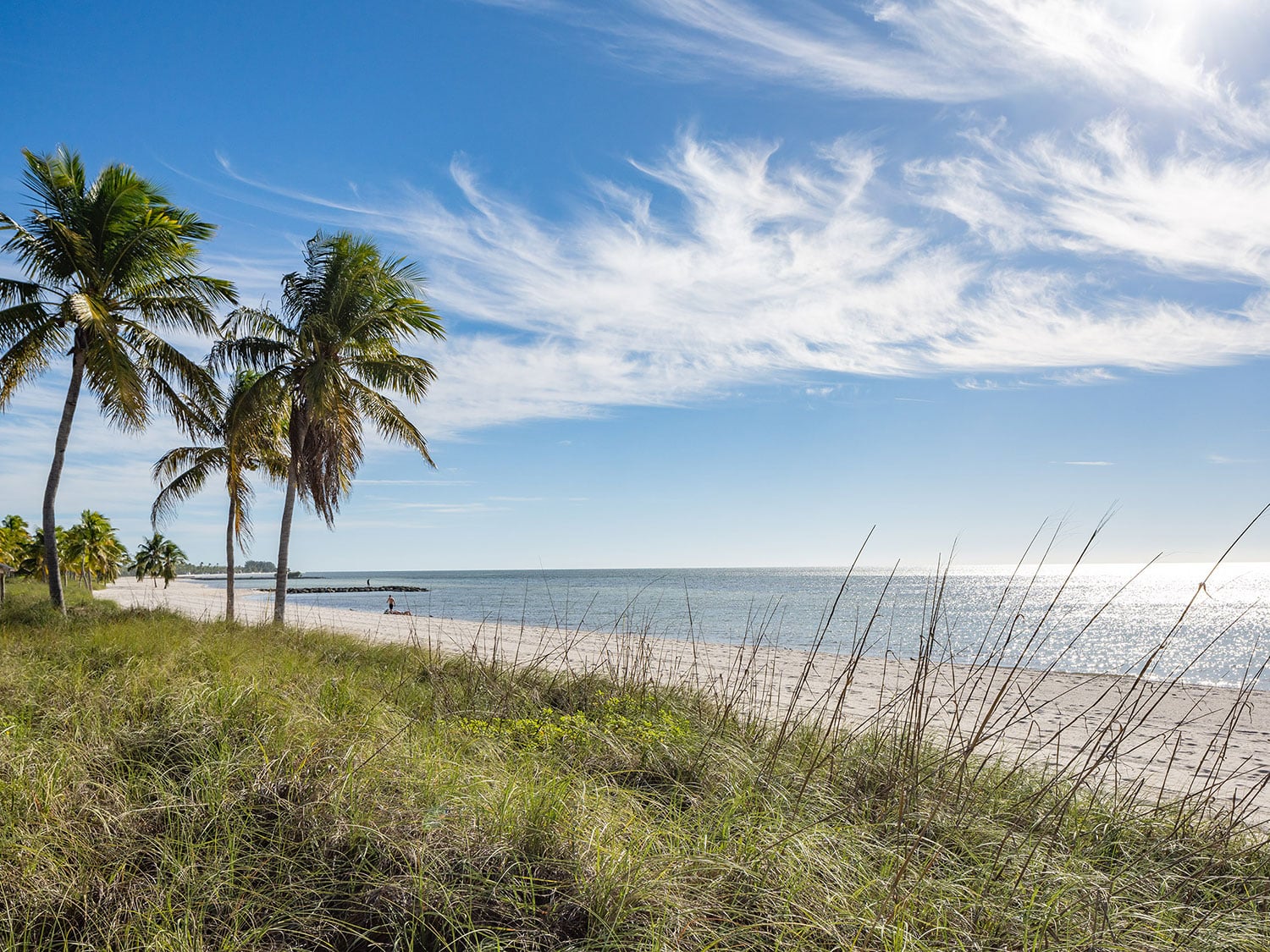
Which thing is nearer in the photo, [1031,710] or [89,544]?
[1031,710]

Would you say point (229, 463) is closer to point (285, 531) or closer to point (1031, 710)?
point (285, 531)

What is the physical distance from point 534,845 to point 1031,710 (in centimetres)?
404

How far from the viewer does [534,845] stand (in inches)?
111

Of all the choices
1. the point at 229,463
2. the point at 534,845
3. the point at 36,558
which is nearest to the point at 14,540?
the point at 36,558

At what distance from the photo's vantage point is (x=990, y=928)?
8.70 feet

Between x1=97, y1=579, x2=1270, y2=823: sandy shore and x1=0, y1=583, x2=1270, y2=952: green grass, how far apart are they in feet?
1.24

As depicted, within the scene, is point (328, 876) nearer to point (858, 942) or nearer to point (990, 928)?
point (858, 942)

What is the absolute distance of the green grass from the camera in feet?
8.11

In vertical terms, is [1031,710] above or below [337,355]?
below

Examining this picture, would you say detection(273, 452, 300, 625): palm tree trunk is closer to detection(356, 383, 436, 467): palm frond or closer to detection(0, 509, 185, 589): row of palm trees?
detection(356, 383, 436, 467): palm frond

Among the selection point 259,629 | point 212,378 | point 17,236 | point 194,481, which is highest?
point 17,236

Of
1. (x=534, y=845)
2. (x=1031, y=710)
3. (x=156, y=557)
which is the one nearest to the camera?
(x=534, y=845)

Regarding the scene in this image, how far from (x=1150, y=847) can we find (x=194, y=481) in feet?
83.0

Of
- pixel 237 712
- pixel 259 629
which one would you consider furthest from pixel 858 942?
pixel 259 629
